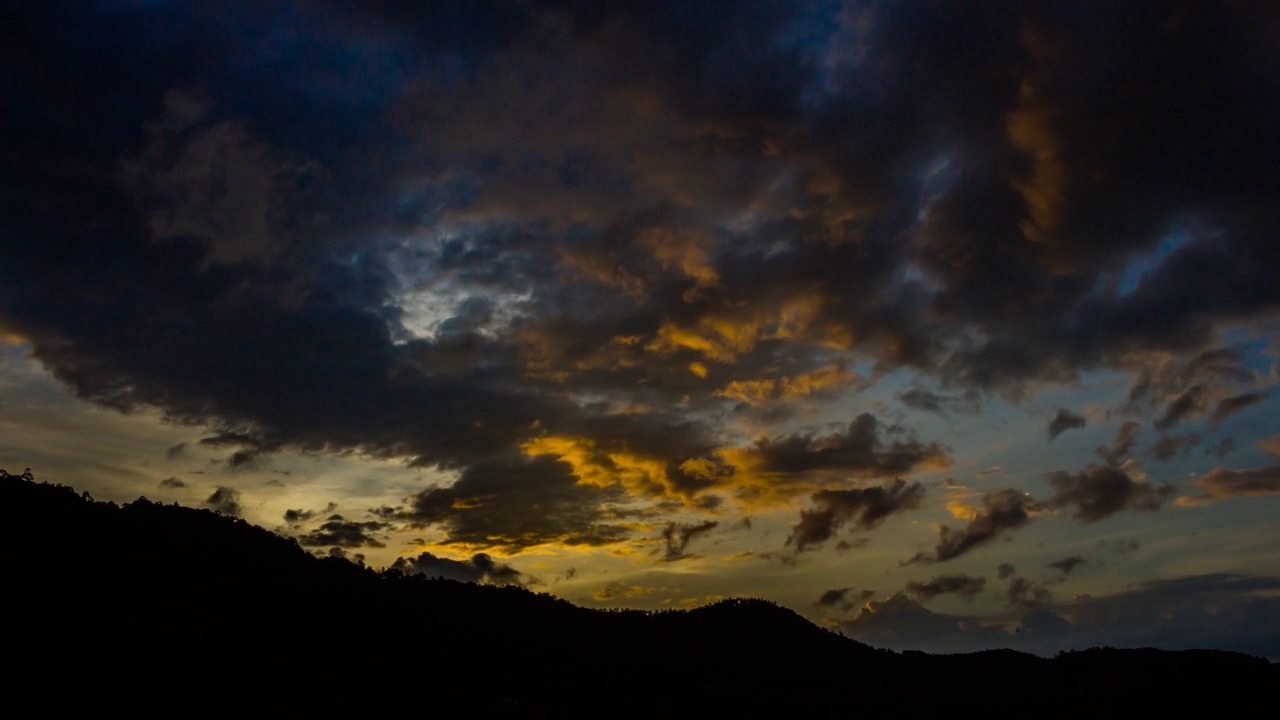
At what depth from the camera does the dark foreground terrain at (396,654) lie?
149 ft

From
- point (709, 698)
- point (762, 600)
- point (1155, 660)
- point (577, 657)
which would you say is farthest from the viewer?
point (762, 600)

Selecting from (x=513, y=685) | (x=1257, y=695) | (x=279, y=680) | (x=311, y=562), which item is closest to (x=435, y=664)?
(x=513, y=685)

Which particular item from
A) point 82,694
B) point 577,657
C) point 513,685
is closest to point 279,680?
point 82,694

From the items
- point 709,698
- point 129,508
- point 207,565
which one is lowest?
point 709,698

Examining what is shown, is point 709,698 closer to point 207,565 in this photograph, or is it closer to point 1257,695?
point 207,565

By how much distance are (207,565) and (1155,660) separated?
296 ft

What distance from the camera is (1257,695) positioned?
70.4 metres

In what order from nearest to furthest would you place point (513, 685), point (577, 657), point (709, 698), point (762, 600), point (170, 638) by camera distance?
point (170, 638), point (513, 685), point (709, 698), point (577, 657), point (762, 600)

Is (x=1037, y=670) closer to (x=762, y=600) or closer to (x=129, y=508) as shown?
(x=762, y=600)

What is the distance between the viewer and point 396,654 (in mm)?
61688

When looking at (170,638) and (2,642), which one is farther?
(170,638)

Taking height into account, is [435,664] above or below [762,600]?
below

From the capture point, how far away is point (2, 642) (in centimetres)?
4156

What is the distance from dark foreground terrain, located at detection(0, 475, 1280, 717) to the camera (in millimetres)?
45562
